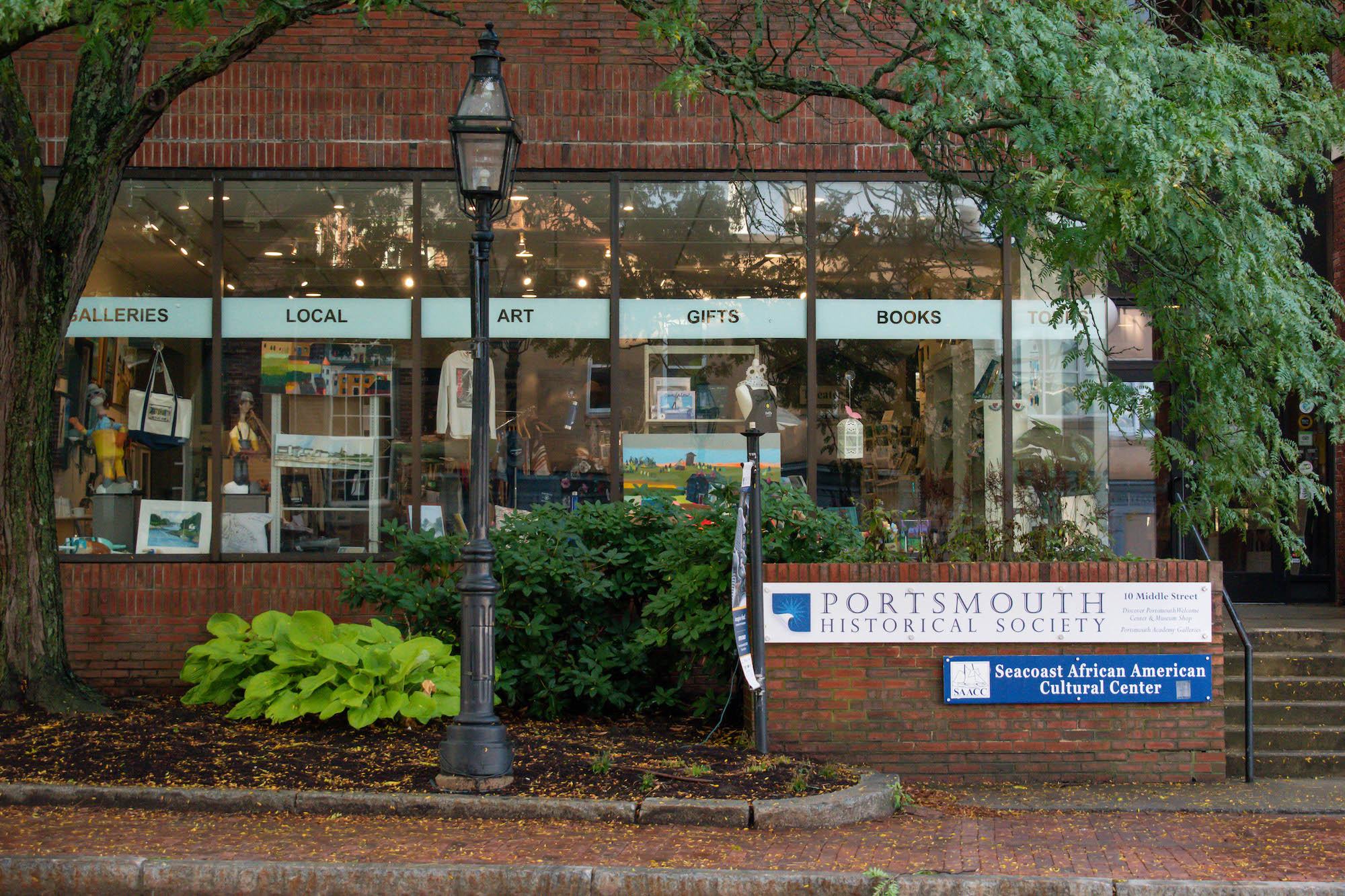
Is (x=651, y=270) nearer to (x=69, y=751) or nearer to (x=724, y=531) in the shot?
(x=724, y=531)

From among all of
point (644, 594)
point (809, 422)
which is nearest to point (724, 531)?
point (644, 594)

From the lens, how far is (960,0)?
22.7 feet

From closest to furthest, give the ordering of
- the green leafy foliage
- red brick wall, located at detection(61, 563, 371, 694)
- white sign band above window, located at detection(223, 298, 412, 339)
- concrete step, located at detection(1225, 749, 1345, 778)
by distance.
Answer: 1. concrete step, located at detection(1225, 749, 1345, 778)
2. the green leafy foliage
3. red brick wall, located at detection(61, 563, 371, 694)
4. white sign band above window, located at detection(223, 298, 412, 339)

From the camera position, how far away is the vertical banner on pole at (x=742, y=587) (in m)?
7.32

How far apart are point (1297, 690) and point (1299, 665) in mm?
217

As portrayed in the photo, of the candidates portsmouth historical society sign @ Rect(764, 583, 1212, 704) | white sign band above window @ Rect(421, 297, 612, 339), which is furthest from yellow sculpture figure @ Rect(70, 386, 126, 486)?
portsmouth historical society sign @ Rect(764, 583, 1212, 704)

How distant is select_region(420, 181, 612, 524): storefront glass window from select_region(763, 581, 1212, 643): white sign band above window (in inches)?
121

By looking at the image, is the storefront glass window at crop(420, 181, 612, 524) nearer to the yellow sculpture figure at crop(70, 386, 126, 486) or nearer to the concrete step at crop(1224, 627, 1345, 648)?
the yellow sculpture figure at crop(70, 386, 126, 486)

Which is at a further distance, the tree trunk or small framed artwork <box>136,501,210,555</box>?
small framed artwork <box>136,501,210,555</box>

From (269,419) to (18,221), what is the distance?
9.63 ft

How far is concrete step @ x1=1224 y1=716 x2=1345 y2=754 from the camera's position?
26.1 feet

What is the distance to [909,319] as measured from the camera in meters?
10.2

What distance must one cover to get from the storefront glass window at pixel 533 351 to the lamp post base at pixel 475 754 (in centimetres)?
372

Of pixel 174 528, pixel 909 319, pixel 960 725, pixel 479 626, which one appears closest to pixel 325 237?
pixel 174 528
